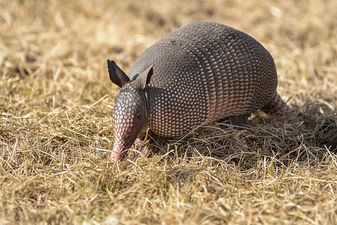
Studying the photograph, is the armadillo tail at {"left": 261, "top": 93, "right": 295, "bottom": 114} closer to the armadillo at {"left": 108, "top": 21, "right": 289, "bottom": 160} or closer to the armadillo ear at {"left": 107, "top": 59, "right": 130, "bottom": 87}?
the armadillo at {"left": 108, "top": 21, "right": 289, "bottom": 160}

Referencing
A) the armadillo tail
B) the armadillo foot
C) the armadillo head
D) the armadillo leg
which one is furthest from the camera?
the armadillo tail

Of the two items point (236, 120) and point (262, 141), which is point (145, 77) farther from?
point (262, 141)

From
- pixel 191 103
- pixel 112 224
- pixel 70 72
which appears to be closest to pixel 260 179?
pixel 191 103

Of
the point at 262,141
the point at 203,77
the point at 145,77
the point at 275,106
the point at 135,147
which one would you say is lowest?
the point at 262,141

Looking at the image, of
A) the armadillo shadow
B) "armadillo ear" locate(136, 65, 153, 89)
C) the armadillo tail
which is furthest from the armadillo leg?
the armadillo tail

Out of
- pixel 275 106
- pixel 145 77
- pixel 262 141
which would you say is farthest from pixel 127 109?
pixel 275 106
